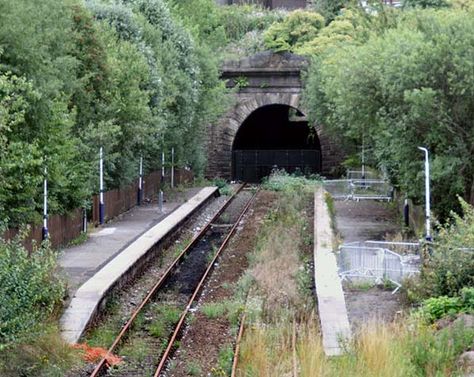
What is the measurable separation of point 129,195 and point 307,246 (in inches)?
389

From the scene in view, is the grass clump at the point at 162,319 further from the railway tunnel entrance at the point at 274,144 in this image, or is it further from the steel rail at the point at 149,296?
the railway tunnel entrance at the point at 274,144

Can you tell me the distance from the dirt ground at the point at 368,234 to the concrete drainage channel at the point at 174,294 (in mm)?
2818

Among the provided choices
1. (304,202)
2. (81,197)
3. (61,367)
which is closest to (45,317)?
(61,367)

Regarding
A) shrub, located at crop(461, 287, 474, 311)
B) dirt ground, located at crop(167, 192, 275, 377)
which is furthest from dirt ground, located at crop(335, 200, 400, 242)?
shrub, located at crop(461, 287, 474, 311)

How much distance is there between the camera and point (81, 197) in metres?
23.1

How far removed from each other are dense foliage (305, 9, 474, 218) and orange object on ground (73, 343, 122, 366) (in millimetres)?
9225

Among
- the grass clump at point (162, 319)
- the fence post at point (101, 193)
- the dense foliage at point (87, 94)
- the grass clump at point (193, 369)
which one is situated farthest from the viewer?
the fence post at point (101, 193)

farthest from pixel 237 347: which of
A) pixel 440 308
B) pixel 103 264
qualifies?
pixel 103 264

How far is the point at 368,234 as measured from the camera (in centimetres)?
2428

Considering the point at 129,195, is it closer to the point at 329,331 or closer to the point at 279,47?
the point at 329,331

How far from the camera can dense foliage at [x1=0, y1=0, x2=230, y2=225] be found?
18250mm

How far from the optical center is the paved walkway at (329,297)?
42.3ft

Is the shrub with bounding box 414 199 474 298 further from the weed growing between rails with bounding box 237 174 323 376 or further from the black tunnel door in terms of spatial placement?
the black tunnel door

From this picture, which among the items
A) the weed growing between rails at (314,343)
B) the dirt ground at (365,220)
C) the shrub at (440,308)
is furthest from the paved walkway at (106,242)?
the shrub at (440,308)
